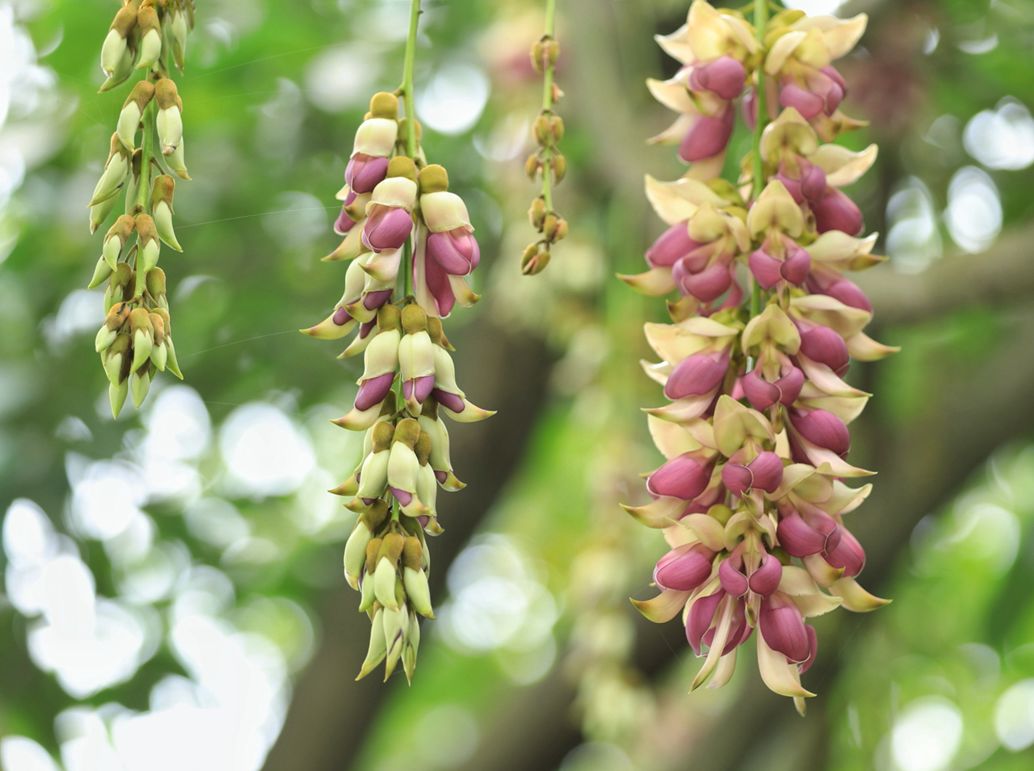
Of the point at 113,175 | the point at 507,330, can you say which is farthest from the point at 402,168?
the point at 507,330

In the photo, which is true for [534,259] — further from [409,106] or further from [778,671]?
[778,671]

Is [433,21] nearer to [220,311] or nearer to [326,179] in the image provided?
[326,179]

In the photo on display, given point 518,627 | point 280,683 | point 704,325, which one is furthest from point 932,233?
point 518,627

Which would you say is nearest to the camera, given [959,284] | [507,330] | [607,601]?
[959,284]

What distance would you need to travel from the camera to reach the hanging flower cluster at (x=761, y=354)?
0.52 m

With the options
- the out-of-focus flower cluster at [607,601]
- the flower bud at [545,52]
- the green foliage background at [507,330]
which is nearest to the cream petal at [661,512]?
the flower bud at [545,52]

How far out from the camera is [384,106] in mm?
538

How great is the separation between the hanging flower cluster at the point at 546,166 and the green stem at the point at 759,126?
0.09 metres

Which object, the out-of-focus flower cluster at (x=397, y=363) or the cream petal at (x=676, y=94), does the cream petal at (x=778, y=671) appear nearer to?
the out-of-focus flower cluster at (x=397, y=363)

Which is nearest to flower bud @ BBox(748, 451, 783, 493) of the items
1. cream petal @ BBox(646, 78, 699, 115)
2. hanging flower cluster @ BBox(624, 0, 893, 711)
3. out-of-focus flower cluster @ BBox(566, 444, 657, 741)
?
hanging flower cluster @ BBox(624, 0, 893, 711)

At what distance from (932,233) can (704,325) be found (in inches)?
66.6

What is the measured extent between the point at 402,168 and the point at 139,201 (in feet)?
0.34

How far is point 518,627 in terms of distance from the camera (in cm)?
410

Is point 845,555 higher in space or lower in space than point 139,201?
lower
